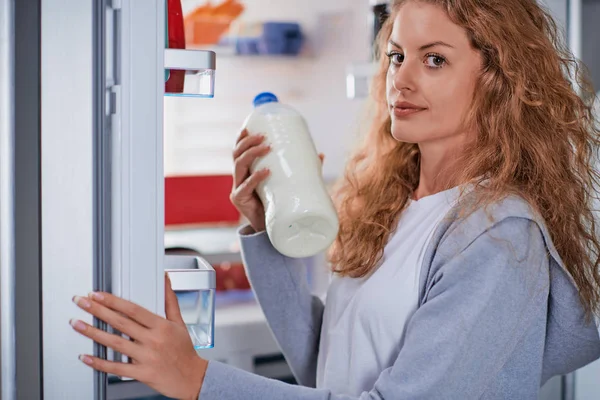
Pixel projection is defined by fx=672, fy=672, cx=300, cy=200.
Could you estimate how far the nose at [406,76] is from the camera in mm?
1039

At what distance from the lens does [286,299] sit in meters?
1.26

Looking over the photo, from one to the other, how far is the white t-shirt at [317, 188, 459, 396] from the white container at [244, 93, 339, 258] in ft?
0.47

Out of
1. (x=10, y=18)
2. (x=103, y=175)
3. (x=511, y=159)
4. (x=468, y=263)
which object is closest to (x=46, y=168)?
(x=103, y=175)

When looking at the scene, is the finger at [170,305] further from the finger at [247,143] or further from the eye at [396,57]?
the eye at [396,57]

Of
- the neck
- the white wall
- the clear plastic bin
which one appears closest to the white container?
the clear plastic bin

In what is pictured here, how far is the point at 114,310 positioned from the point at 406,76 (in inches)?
22.4

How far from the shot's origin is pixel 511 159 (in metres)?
1.03

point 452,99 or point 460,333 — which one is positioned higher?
point 452,99

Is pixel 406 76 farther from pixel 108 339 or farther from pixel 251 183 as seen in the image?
pixel 108 339

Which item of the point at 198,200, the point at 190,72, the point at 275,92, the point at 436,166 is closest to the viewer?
the point at 190,72

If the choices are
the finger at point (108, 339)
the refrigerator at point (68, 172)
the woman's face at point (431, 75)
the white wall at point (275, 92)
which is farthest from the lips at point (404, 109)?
the white wall at point (275, 92)

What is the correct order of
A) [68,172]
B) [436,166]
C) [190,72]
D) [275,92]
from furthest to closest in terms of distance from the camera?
1. [275,92]
2. [436,166]
3. [190,72]
4. [68,172]

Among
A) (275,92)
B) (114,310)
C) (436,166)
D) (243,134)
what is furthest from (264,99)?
(275,92)

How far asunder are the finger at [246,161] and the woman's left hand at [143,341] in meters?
0.27
